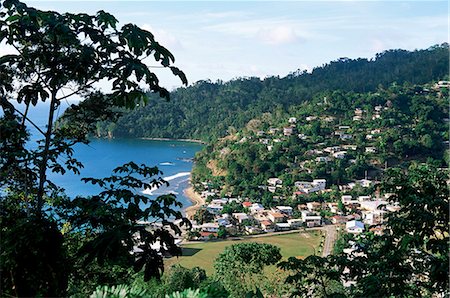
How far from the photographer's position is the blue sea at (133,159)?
786 inches

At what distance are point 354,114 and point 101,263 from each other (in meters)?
30.3

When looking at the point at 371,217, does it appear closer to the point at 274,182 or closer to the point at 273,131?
the point at 274,182

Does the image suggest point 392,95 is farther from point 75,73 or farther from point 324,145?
point 75,73

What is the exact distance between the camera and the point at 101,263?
1.26 meters

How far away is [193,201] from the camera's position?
2067cm

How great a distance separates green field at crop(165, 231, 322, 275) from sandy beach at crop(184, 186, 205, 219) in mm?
3614

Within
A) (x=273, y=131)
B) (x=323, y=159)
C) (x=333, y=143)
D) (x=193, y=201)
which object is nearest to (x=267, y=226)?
(x=193, y=201)

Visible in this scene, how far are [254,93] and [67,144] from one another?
42.2m

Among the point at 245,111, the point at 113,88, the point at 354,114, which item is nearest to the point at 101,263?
the point at 113,88

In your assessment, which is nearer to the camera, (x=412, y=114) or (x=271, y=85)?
(x=412, y=114)

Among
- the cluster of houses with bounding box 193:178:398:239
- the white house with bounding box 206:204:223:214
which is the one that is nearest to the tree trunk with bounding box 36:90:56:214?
the cluster of houses with bounding box 193:178:398:239

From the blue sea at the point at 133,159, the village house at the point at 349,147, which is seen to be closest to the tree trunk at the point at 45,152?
the blue sea at the point at 133,159

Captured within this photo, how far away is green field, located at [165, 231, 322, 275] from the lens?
39.4 ft

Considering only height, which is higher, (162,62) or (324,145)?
(162,62)
